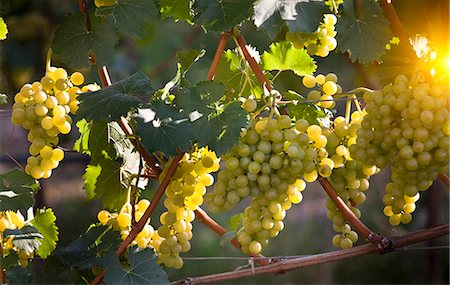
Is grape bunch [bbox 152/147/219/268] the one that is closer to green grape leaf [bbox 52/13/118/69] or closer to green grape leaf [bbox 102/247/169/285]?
green grape leaf [bbox 102/247/169/285]

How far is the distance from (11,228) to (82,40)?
0.31 meters

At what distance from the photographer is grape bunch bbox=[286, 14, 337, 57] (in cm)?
108

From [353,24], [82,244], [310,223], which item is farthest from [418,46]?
[310,223]

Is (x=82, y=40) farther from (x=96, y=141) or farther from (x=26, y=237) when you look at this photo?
(x=26, y=237)

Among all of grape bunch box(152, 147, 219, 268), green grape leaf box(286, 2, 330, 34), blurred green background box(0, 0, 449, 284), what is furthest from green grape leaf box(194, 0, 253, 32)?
blurred green background box(0, 0, 449, 284)

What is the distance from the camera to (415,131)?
0.93m

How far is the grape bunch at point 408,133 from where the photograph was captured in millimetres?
923

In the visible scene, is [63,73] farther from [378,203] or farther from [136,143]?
[378,203]

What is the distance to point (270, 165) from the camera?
3.21 feet

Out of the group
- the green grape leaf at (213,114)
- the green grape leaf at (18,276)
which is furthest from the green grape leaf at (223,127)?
the green grape leaf at (18,276)

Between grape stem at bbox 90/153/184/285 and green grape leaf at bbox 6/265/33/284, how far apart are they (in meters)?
0.11

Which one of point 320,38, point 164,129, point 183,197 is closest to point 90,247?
point 183,197

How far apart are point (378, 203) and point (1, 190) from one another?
2437 mm

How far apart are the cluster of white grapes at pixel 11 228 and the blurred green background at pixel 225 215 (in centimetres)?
98
